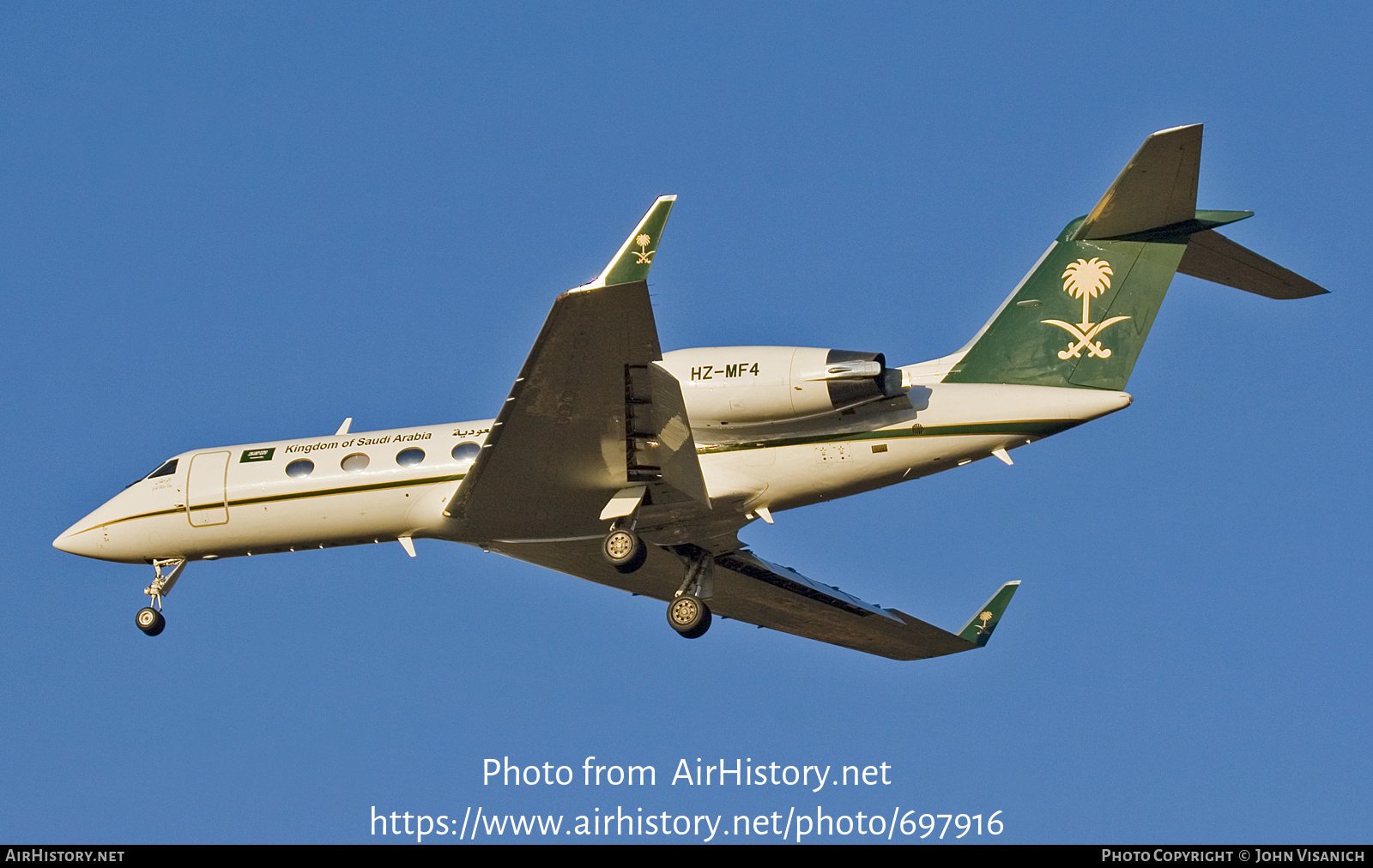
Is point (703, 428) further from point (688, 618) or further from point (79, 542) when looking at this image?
point (79, 542)

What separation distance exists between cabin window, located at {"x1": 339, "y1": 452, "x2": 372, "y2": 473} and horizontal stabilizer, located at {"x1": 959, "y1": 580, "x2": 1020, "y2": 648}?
10.2m

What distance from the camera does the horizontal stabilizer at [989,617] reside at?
27672 millimetres

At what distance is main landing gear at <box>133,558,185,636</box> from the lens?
24.7 meters

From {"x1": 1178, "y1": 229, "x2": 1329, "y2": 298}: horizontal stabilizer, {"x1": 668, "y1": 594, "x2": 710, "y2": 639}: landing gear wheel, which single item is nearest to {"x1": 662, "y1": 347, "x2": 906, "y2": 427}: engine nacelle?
{"x1": 668, "y1": 594, "x2": 710, "y2": 639}: landing gear wheel

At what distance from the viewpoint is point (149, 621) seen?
81.0 ft

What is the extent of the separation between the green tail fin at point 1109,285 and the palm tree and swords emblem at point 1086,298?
1 cm

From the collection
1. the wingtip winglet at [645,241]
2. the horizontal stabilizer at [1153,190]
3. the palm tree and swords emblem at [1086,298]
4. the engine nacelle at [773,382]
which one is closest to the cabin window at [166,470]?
the engine nacelle at [773,382]

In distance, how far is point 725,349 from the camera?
21141 millimetres

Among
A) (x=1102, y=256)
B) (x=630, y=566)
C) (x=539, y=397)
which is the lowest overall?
(x=630, y=566)

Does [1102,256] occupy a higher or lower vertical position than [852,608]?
higher

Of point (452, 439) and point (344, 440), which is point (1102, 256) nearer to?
point (452, 439)

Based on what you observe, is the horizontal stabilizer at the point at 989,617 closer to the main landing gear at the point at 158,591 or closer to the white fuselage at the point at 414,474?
the white fuselage at the point at 414,474

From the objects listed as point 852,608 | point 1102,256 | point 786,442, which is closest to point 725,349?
point 786,442

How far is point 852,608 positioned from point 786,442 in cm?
604
